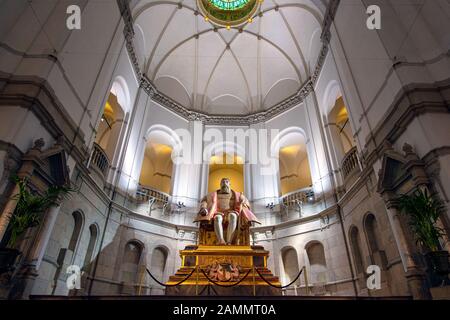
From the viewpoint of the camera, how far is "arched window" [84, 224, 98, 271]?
8.97 m

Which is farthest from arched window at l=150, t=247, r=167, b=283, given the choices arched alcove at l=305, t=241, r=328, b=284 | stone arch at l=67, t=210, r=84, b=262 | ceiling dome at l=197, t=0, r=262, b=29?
ceiling dome at l=197, t=0, r=262, b=29

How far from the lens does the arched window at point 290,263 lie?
37.8ft

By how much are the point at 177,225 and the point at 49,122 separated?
738cm

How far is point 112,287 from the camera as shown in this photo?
9.49m

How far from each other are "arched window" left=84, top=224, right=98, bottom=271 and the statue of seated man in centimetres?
456

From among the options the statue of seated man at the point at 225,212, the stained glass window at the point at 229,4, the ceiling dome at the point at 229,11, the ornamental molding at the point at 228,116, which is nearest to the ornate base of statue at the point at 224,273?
the statue of seated man at the point at 225,212

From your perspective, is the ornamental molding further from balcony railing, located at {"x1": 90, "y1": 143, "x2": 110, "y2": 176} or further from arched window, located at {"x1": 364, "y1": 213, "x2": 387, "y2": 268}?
arched window, located at {"x1": 364, "y1": 213, "x2": 387, "y2": 268}

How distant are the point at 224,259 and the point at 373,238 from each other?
16.8 feet

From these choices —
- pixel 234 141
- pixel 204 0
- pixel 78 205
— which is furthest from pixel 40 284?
pixel 204 0

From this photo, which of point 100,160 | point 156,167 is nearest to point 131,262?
point 100,160

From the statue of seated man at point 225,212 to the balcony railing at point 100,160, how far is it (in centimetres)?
479

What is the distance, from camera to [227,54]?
16.8 meters

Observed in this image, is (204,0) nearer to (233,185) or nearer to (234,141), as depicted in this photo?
(234,141)

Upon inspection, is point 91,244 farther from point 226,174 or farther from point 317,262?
point 226,174
